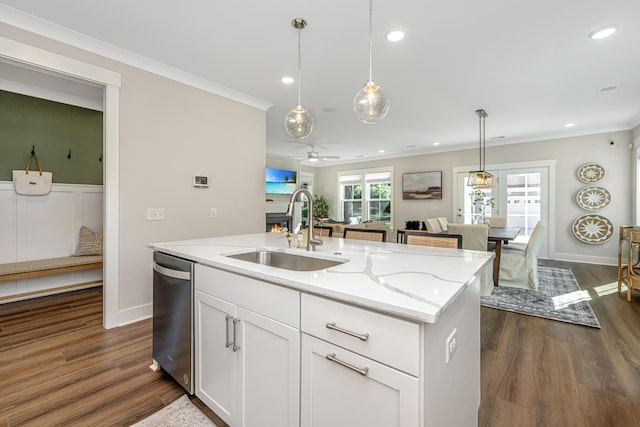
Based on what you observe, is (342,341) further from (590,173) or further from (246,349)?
(590,173)

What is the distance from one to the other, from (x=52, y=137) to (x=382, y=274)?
15.8 ft

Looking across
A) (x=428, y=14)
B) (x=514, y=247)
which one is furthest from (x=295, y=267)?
(x=514, y=247)

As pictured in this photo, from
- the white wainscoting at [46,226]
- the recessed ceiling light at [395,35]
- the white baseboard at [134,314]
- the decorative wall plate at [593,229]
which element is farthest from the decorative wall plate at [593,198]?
the white wainscoting at [46,226]

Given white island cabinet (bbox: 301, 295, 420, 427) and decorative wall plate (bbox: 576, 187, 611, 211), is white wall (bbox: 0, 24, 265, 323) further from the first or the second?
decorative wall plate (bbox: 576, 187, 611, 211)

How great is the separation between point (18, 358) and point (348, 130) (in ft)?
16.8

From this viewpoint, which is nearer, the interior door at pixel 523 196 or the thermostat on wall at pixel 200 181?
the thermostat on wall at pixel 200 181

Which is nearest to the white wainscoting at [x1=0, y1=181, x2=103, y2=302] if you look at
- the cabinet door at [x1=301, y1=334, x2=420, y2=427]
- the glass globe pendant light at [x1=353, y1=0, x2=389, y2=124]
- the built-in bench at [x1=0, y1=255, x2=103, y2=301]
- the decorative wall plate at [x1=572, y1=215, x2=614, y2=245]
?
the built-in bench at [x1=0, y1=255, x2=103, y2=301]

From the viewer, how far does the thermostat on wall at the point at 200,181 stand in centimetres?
330

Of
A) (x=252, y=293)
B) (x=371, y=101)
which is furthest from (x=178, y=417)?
(x=371, y=101)

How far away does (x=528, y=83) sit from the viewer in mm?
3330

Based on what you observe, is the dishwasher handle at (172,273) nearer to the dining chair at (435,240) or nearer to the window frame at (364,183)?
the dining chair at (435,240)

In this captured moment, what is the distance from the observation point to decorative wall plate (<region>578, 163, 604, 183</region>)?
5.25 metres

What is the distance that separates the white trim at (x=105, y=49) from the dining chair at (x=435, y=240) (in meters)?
2.78

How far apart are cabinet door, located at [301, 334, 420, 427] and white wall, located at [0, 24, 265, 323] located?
251 cm
